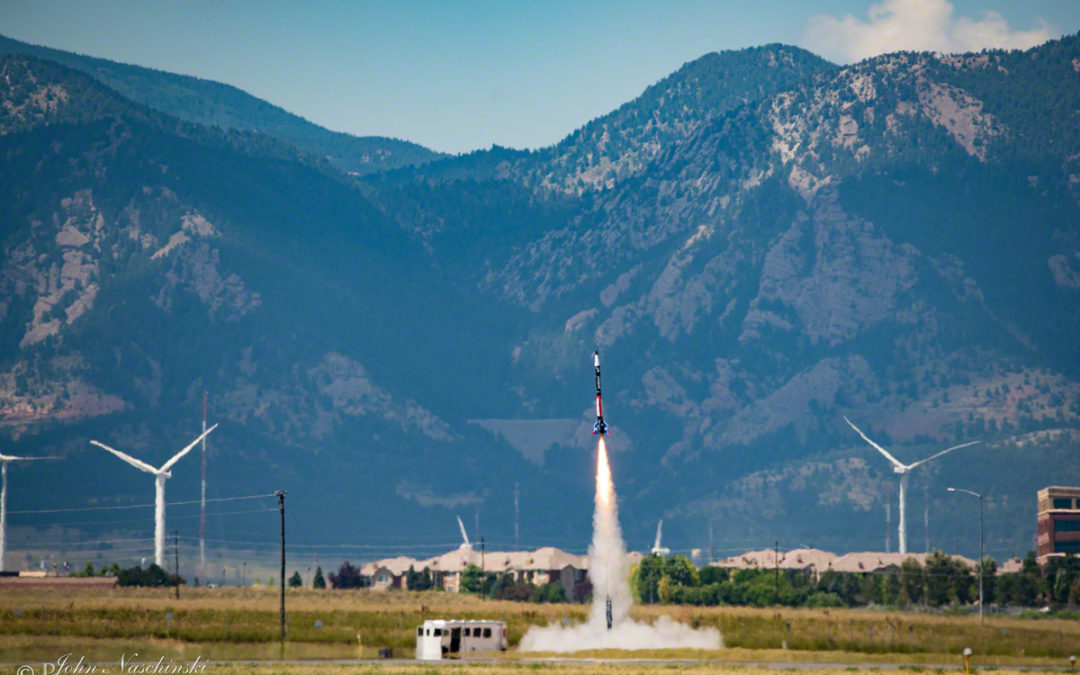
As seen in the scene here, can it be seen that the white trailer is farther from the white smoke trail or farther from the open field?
the white smoke trail

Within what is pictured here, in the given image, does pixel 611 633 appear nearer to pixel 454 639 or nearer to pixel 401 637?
pixel 454 639

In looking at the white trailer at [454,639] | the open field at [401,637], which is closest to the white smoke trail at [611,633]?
→ the open field at [401,637]

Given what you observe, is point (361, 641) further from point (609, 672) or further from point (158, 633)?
point (609, 672)

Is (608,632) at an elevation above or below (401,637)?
above

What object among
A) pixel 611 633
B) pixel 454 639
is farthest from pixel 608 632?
pixel 454 639

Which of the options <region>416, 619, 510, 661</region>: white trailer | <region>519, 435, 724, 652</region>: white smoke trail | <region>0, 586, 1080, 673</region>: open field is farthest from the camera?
<region>519, 435, 724, 652</region>: white smoke trail

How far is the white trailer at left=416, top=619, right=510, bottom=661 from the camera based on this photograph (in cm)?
14200

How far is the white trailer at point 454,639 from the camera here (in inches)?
5591

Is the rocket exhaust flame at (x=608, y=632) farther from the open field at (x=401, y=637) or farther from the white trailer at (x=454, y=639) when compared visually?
the white trailer at (x=454, y=639)

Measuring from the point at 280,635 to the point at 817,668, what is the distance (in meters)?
56.5

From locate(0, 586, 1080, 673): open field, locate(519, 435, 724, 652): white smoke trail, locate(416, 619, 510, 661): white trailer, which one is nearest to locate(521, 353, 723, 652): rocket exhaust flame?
locate(519, 435, 724, 652): white smoke trail

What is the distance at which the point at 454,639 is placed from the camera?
142 meters

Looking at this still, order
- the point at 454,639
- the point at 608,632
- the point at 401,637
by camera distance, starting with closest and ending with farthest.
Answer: the point at 454,639
the point at 608,632
the point at 401,637

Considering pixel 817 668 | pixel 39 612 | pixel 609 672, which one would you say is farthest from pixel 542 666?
pixel 39 612
